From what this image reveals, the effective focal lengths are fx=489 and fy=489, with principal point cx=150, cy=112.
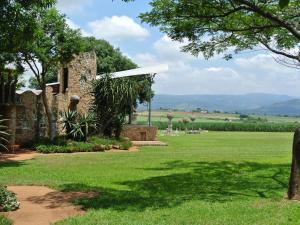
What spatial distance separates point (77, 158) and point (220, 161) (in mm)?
6429

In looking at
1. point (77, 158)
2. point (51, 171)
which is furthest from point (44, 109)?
point (51, 171)

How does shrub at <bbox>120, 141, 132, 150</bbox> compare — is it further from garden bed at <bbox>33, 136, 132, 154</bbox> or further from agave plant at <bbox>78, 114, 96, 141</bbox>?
agave plant at <bbox>78, 114, 96, 141</bbox>

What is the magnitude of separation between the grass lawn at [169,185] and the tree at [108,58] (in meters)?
28.6

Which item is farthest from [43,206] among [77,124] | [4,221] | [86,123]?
[86,123]

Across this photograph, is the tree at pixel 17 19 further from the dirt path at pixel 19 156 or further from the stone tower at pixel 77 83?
the stone tower at pixel 77 83

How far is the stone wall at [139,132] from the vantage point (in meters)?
34.8

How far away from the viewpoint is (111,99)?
94.7 ft

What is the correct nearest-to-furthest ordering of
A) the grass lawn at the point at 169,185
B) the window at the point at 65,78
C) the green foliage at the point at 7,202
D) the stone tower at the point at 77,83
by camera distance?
the grass lawn at the point at 169,185
the green foliage at the point at 7,202
the stone tower at the point at 77,83
the window at the point at 65,78

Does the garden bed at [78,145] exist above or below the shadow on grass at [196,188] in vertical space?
above

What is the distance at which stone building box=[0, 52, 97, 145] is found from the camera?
24.8 meters

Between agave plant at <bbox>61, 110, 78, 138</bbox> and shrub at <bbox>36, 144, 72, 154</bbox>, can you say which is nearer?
shrub at <bbox>36, 144, 72, 154</bbox>

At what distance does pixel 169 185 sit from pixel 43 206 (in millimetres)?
4878

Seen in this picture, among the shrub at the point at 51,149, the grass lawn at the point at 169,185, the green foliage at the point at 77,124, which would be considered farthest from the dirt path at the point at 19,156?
the green foliage at the point at 77,124

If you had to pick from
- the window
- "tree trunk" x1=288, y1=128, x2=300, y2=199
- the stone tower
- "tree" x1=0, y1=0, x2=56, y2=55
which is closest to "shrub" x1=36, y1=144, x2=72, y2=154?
the stone tower
